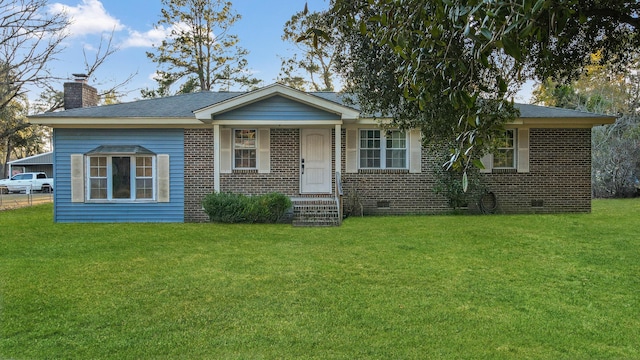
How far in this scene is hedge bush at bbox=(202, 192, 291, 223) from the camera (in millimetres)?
10922

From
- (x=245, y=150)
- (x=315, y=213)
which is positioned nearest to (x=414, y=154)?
(x=315, y=213)

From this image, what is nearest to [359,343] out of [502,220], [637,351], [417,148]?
[637,351]

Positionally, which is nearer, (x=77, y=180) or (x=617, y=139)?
(x=77, y=180)

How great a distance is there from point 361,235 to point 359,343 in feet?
17.7

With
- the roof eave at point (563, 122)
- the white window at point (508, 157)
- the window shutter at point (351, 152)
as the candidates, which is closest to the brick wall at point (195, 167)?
the window shutter at point (351, 152)

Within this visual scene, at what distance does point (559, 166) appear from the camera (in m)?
12.8

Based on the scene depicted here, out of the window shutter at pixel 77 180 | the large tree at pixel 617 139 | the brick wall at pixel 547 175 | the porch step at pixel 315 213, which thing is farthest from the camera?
the large tree at pixel 617 139

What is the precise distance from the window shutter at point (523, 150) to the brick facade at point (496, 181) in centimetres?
16

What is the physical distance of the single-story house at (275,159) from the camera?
1161 centimetres

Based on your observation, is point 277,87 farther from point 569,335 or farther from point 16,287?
point 569,335

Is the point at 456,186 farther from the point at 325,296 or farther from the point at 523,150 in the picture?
the point at 325,296

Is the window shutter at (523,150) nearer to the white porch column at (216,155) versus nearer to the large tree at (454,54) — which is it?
the large tree at (454,54)

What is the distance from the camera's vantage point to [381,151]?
12734mm

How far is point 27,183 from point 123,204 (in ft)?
79.8
